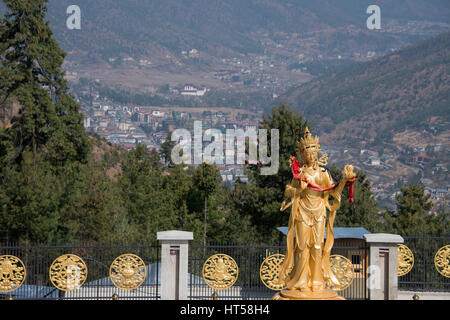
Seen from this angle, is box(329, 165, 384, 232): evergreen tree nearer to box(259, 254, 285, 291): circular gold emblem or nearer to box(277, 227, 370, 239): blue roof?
box(277, 227, 370, 239): blue roof

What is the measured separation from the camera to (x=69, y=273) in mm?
15445

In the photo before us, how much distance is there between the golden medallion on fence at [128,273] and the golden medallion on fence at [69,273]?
2.60 ft

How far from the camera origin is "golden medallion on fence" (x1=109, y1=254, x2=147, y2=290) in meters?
15.5

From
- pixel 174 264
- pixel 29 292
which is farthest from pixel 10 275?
pixel 174 264

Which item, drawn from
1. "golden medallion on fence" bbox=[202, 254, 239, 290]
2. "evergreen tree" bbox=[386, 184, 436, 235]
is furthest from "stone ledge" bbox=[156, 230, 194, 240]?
"evergreen tree" bbox=[386, 184, 436, 235]

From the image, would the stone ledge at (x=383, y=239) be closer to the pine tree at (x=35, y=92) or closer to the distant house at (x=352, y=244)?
the distant house at (x=352, y=244)

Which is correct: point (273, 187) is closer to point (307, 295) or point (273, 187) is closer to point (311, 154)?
point (311, 154)

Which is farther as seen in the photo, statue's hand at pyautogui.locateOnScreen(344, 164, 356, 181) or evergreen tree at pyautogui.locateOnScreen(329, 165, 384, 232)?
evergreen tree at pyautogui.locateOnScreen(329, 165, 384, 232)

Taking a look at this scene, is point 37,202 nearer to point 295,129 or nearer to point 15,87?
point 15,87

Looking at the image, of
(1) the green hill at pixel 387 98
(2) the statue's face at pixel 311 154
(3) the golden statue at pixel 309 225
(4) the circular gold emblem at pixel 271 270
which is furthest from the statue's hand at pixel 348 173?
(1) the green hill at pixel 387 98

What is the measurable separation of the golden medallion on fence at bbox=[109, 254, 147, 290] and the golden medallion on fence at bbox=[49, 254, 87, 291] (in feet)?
2.60

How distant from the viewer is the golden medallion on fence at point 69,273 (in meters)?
15.4

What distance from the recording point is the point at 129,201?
44.2 m

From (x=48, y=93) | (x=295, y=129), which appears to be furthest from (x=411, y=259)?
(x=48, y=93)
